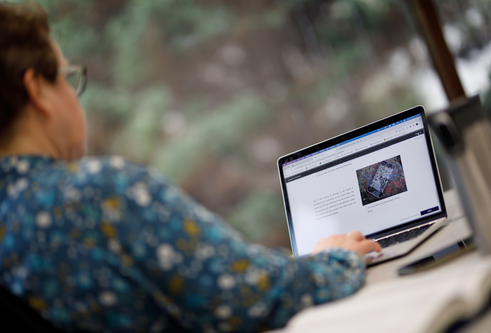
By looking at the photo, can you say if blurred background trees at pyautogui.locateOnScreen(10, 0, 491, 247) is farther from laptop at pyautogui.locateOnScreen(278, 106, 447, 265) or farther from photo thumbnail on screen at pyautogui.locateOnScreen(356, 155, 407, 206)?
photo thumbnail on screen at pyautogui.locateOnScreen(356, 155, 407, 206)

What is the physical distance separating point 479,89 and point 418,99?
49 centimetres

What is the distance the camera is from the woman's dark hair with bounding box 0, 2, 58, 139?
744 mm

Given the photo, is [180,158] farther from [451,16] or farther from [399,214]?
[399,214]

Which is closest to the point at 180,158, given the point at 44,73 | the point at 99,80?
the point at 99,80

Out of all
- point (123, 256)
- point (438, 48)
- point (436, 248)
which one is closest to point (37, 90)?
point (123, 256)

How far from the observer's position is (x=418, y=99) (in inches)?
134

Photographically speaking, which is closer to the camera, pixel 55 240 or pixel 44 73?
pixel 55 240

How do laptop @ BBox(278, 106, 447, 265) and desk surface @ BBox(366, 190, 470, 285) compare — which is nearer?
desk surface @ BBox(366, 190, 470, 285)

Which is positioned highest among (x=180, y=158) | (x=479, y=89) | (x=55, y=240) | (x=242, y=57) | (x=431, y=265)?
(x=242, y=57)

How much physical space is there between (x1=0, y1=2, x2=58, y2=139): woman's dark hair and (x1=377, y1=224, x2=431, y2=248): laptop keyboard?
874 millimetres

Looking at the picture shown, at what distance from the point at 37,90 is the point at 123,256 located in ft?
1.12

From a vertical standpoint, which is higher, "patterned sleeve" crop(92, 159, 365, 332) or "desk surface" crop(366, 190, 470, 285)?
"patterned sleeve" crop(92, 159, 365, 332)

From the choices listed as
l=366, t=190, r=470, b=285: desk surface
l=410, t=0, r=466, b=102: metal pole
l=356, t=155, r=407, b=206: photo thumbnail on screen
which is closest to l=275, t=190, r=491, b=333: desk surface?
l=366, t=190, r=470, b=285: desk surface

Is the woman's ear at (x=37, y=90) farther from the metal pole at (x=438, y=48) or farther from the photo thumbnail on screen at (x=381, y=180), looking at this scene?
the metal pole at (x=438, y=48)
